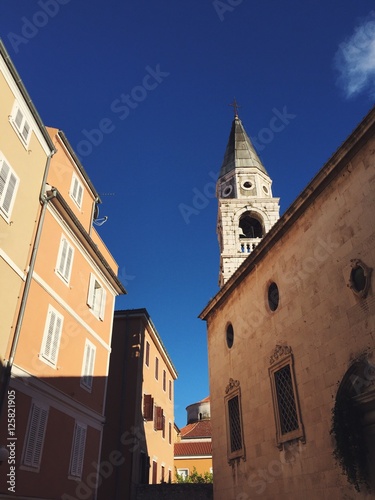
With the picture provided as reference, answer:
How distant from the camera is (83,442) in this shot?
14.5 metres

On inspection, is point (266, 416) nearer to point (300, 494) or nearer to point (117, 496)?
point (300, 494)

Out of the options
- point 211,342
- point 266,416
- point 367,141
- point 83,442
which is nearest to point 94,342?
point 83,442

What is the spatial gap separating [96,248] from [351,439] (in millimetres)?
11739

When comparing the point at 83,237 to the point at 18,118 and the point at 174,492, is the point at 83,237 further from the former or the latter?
the point at 174,492

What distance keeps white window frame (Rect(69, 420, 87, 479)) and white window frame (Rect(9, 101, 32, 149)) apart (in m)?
9.53

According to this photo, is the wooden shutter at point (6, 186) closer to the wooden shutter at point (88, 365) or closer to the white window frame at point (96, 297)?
the white window frame at point (96, 297)

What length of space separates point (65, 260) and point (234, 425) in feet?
29.3

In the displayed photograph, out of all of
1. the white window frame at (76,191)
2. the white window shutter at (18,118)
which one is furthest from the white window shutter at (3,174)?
the white window frame at (76,191)

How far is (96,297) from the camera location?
17.9 meters

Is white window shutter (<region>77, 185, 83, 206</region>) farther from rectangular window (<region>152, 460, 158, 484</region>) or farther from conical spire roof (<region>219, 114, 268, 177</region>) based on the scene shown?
conical spire roof (<region>219, 114, 268, 177</region>)

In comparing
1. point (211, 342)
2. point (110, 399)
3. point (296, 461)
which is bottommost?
point (296, 461)

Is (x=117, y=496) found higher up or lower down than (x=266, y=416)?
lower down

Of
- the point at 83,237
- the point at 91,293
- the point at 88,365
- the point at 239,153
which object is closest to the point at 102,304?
the point at 91,293

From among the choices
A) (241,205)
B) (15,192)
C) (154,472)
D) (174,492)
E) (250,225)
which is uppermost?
(241,205)
